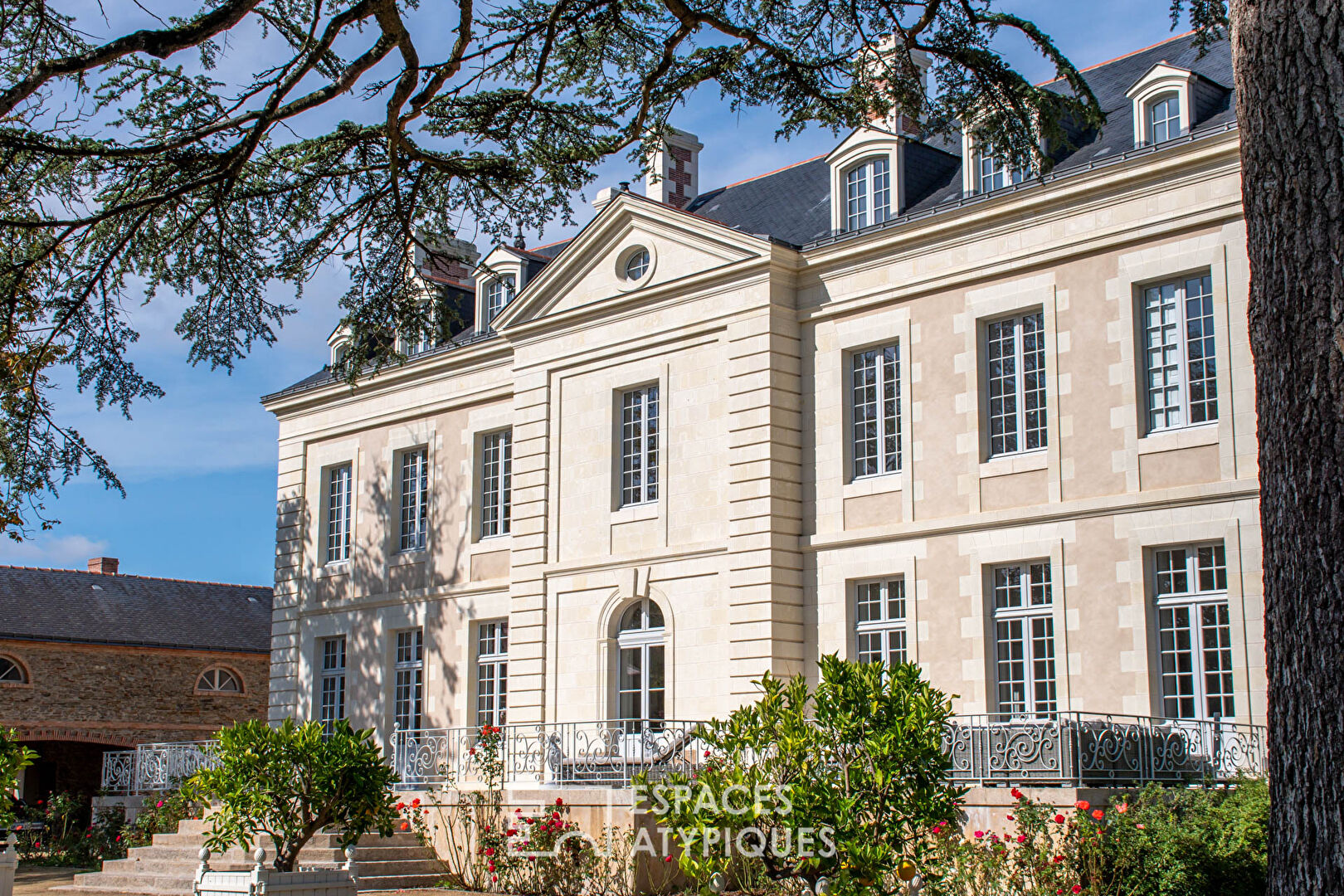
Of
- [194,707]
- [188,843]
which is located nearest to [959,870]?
[188,843]

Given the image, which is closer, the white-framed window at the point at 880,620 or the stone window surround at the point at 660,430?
the white-framed window at the point at 880,620

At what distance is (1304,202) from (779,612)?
44.0 feet

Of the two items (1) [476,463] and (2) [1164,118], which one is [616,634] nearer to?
(1) [476,463]

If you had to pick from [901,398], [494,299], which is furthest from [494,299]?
[901,398]

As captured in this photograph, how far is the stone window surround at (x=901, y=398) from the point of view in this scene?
17.8m

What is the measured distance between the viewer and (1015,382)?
17.1 meters

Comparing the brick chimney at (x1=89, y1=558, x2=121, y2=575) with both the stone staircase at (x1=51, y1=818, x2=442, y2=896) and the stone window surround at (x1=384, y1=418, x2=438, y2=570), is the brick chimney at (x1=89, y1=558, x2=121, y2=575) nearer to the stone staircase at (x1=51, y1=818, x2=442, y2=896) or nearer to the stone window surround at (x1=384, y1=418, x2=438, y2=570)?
the stone window surround at (x1=384, y1=418, x2=438, y2=570)

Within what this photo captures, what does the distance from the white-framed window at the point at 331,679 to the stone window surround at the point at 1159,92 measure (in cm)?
1641

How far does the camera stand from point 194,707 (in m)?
33.6

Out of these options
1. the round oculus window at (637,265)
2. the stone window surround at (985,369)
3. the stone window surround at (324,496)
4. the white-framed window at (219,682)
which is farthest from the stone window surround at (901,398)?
the white-framed window at (219,682)

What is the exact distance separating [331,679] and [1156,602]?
15.7 metres

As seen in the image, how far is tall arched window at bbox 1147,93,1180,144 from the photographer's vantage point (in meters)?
16.3

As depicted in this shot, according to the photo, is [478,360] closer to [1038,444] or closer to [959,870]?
[1038,444]

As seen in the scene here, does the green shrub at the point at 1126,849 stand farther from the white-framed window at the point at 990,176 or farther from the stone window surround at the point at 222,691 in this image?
the stone window surround at the point at 222,691
